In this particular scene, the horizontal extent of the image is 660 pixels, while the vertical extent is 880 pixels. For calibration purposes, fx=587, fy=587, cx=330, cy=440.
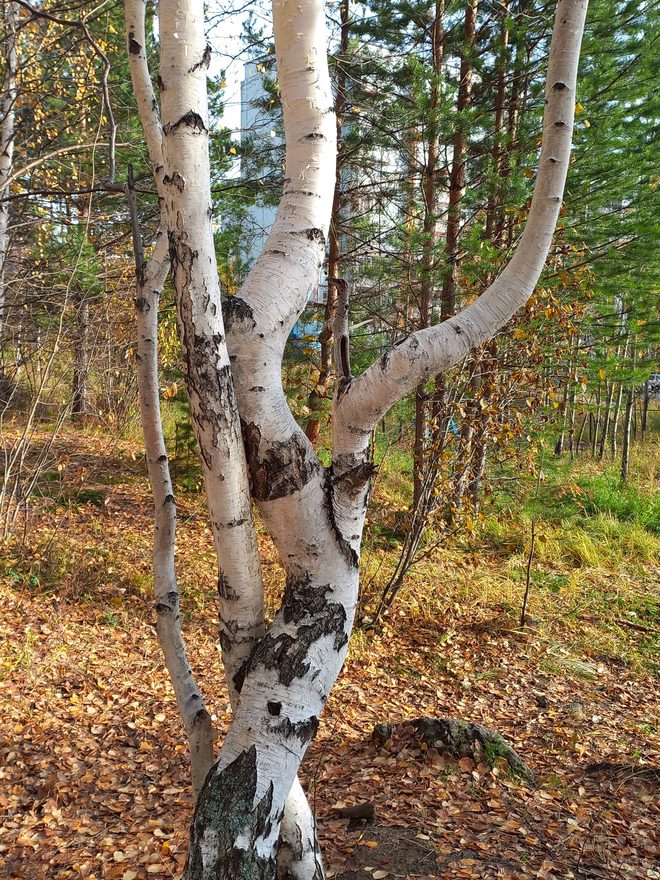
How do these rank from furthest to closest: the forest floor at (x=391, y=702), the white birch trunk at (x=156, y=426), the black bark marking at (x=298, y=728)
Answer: the forest floor at (x=391, y=702)
the white birch trunk at (x=156, y=426)
the black bark marking at (x=298, y=728)

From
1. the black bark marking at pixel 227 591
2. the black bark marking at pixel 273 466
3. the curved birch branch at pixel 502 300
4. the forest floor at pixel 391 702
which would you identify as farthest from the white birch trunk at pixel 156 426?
the forest floor at pixel 391 702

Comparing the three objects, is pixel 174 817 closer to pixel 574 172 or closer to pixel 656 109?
pixel 574 172

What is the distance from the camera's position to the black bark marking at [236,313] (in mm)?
1547

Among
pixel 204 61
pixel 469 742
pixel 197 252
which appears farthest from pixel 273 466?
pixel 469 742

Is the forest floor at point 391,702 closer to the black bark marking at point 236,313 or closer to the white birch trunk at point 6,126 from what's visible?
the black bark marking at point 236,313

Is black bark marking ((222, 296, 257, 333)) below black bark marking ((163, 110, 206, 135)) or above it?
below

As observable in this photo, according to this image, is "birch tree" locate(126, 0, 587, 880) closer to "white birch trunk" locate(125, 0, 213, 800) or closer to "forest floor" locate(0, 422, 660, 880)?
"white birch trunk" locate(125, 0, 213, 800)

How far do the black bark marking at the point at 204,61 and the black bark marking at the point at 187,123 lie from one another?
0.36 ft

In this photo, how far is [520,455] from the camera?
5.05 m

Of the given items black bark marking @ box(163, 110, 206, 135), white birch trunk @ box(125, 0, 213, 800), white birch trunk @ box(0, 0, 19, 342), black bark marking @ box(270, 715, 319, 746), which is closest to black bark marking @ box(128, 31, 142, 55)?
white birch trunk @ box(125, 0, 213, 800)

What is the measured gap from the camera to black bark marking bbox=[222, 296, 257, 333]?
155 centimetres

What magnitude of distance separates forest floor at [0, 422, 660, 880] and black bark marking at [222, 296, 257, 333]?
2.09 meters

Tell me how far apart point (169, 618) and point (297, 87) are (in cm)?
169

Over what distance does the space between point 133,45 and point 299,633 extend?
199 cm
